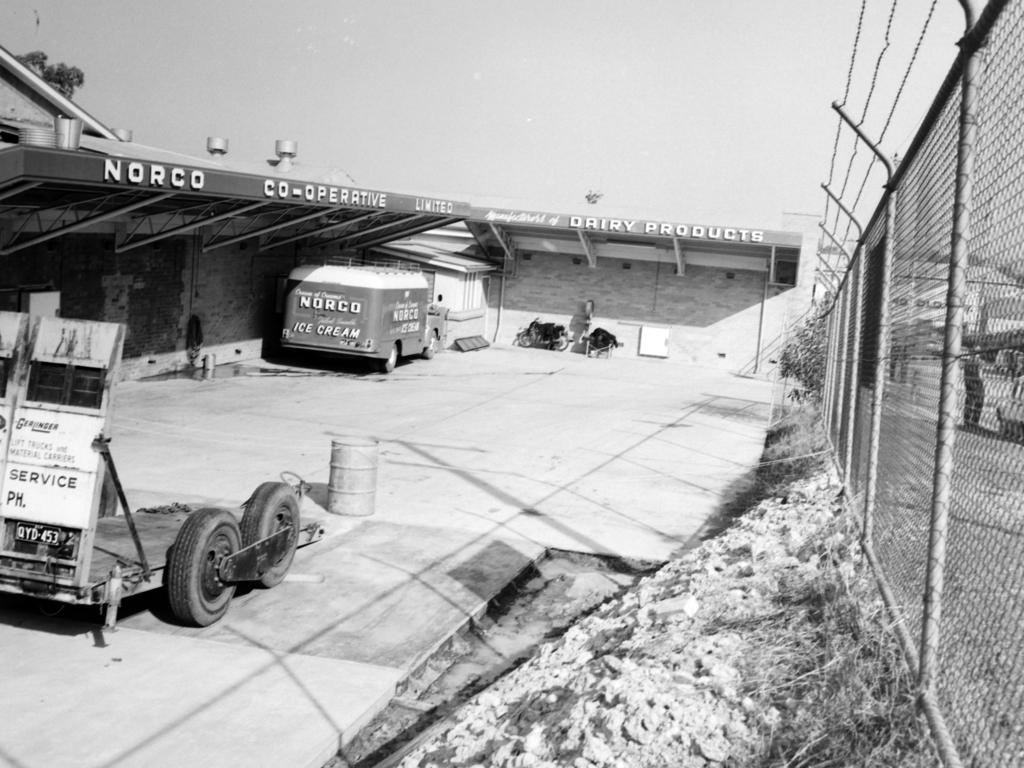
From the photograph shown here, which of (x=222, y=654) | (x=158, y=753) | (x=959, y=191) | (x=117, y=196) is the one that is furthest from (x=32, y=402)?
(x=117, y=196)

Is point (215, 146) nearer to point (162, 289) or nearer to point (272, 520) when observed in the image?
point (162, 289)

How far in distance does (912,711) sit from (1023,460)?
118 cm

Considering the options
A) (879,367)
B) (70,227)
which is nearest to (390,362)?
(70,227)

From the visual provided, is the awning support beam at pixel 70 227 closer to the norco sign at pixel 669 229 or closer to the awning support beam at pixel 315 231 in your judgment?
the awning support beam at pixel 315 231

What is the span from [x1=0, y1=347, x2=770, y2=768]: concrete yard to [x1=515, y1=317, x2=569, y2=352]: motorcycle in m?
8.34

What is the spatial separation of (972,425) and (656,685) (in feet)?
6.85

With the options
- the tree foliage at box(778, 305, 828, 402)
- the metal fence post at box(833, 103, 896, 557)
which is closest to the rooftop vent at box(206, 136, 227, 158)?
the tree foliage at box(778, 305, 828, 402)

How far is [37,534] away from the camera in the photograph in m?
8.21

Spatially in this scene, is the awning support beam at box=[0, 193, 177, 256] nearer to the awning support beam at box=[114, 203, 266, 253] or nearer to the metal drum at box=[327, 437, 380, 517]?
the awning support beam at box=[114, 203, 266, 253]

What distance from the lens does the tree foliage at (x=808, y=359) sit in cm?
2094

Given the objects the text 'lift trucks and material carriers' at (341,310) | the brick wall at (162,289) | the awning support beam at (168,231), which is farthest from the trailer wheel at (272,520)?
the text 'lift trucks and material carriers' at (341,310)

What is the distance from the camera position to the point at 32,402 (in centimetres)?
831

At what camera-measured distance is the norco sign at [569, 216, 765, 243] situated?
3353cm

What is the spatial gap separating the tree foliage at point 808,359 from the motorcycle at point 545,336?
14.7 m
